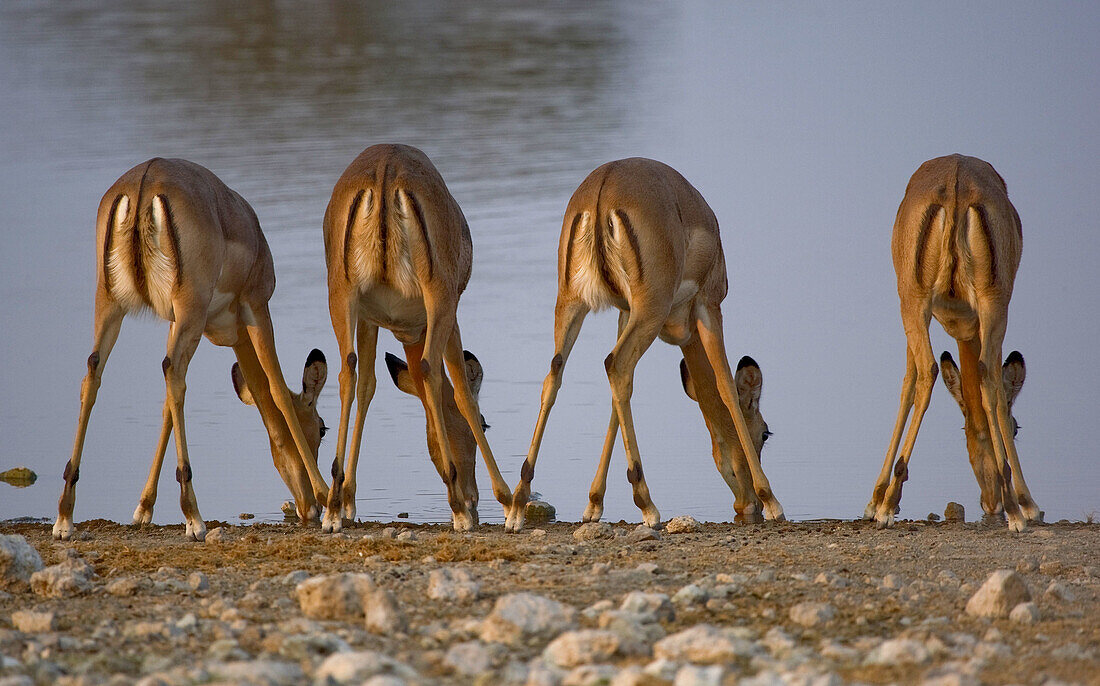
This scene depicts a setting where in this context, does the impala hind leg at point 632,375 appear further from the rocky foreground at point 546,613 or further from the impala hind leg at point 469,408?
the rocky foreground at point 546,613

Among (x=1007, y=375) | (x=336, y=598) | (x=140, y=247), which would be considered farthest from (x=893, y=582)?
(x=140, y=247)

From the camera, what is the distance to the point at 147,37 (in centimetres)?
3266

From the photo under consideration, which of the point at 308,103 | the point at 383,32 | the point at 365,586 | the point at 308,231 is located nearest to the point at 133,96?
the point at 308,103

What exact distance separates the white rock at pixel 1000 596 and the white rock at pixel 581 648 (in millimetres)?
1515

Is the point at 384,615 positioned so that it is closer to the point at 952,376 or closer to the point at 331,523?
the point at 331,523

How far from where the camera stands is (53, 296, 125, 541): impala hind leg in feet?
23.7

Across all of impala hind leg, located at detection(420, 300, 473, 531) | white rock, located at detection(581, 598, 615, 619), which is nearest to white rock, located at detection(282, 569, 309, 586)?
white rock, located at detection(581, 598, 615, 619)

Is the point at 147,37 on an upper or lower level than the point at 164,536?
upper

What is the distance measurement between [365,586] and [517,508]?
10.7 ft

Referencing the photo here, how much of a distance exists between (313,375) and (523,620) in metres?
5.71

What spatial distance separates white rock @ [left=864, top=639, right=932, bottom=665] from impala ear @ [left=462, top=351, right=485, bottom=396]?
219 inches

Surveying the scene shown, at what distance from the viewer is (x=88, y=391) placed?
741 cm

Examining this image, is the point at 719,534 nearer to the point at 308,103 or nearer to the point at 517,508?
the point at 517,508

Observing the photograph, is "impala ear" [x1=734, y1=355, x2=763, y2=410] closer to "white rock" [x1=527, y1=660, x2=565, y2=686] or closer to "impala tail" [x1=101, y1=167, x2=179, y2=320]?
"impala tail" [x1=101, y1=167, x2=179, y2=320]
